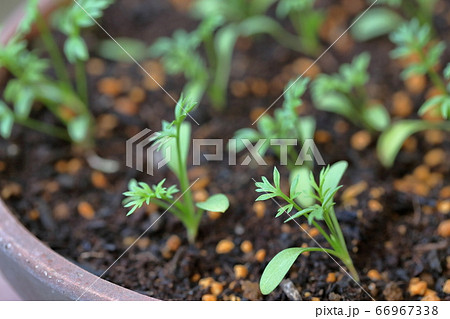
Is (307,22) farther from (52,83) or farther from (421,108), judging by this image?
(52,83)

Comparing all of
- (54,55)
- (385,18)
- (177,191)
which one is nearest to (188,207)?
(177,191)

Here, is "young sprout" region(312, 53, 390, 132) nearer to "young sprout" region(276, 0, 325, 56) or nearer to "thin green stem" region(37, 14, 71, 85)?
"young sprout" region(276, 0, 325, 56)

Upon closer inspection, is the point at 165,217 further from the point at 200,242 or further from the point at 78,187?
the point at 78,187

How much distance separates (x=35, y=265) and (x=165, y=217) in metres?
0.30

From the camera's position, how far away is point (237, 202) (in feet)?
4.39

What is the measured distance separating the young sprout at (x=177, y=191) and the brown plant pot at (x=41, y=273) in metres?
0.13

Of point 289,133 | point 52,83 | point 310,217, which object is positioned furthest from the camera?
point 52,83

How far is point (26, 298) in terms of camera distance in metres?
1.17

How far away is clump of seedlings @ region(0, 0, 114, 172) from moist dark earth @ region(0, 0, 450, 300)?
33 millimetres

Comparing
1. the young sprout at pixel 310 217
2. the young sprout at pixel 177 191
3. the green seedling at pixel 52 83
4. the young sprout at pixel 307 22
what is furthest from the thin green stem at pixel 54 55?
the young sprout at pixel 310 217

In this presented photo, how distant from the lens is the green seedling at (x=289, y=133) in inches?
47.9

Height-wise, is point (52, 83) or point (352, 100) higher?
point (52, 83)

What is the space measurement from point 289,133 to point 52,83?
0.56 metres
